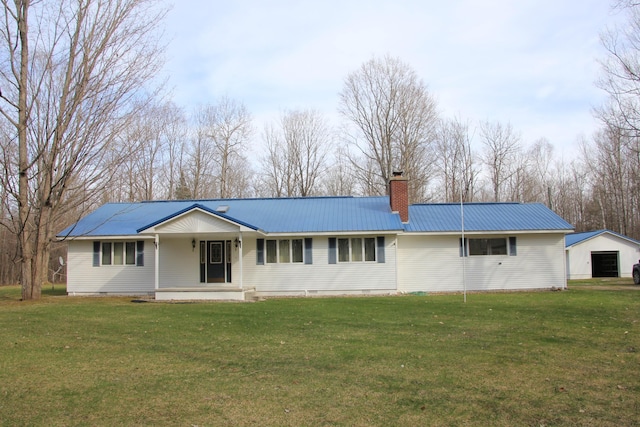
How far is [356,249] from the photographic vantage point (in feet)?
70.1

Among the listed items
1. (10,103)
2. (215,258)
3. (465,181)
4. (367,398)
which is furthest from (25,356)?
(465,181)

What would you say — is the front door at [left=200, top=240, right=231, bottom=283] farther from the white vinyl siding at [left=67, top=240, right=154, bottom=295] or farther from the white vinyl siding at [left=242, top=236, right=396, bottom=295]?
the white vinyl siding at [left=67, top=240, right=154, bottom=295]

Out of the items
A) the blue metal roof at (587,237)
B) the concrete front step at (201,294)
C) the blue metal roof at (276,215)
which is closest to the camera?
the concrete front step at (201,294)

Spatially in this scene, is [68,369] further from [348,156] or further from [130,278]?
[348,156]

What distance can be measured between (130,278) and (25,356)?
13.7 metres

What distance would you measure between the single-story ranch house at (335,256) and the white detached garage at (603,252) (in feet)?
46.6

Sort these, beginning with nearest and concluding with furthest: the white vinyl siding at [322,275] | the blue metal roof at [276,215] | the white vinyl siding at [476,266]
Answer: the white vinyl siding at [322,275]
the blue metal roof at [276,215]
the white vinyl siding at [476,266]

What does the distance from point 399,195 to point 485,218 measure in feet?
12.9

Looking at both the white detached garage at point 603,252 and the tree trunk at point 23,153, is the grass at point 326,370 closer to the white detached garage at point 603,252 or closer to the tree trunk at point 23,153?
the tree trunk at point 23,153

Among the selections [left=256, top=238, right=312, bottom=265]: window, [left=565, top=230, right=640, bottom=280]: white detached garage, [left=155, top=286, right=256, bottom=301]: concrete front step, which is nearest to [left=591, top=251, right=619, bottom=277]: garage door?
[left=565, top=230, right=640, bottom=280]: white detached garage

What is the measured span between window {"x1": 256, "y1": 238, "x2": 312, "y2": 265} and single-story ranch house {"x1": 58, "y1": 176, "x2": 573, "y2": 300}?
41mm

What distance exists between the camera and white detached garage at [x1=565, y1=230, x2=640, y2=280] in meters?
34.6

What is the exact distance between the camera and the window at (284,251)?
21.5 m

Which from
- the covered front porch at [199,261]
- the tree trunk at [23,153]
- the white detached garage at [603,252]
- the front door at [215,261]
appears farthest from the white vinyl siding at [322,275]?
the white detached garage at [603,252]
